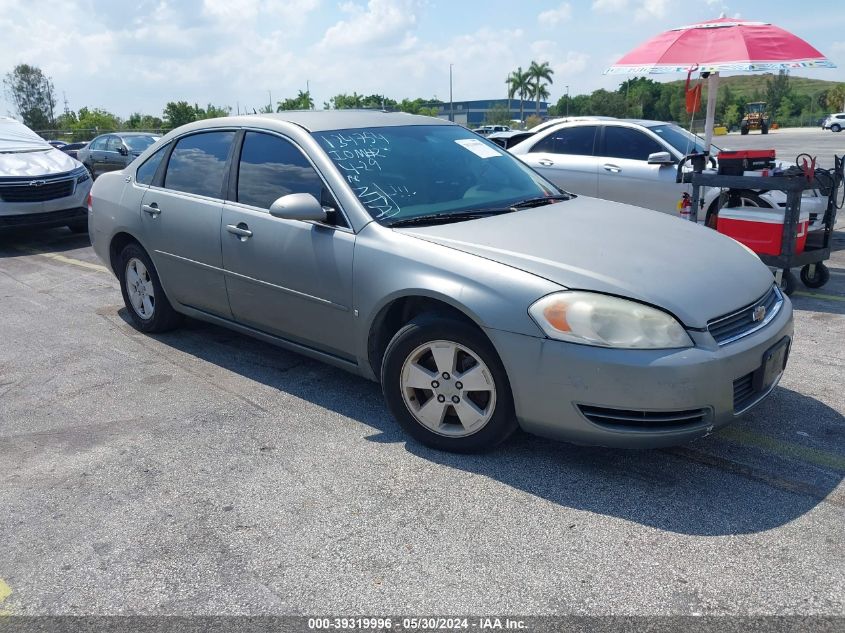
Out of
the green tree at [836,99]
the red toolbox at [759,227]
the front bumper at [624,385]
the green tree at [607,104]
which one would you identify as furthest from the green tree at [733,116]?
the front bumper at [624,385]

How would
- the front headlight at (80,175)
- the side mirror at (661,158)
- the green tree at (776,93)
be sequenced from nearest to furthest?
the side mirror at (661,158), the front headlight at (80,175), the green tree at (776,93)

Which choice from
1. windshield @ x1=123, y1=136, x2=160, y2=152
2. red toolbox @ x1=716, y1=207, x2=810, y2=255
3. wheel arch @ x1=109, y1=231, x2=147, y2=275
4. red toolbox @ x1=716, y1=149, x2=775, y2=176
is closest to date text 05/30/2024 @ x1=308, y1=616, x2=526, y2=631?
wheel arch @ x1=109, y1=231, x2=147, y2=275

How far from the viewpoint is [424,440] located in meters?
3.57

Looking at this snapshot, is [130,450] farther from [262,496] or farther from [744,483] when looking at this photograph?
[744,483]

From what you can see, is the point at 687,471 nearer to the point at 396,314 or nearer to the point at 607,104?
the point at 396,314

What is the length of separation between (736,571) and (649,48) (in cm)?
641

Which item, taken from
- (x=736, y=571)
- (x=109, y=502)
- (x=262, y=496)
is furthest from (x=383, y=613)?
(x=109, y=502)

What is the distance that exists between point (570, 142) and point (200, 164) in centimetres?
554

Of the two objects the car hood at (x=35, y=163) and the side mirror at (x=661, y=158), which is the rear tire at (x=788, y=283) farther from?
the car hood at (x=35, y=163)

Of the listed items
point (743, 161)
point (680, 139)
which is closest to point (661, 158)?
point (680, 139)

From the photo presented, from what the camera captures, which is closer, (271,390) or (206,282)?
(271,390)

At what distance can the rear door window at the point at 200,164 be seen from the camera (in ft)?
15.4

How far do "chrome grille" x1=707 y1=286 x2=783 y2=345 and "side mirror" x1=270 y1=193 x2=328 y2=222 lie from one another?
1983mm

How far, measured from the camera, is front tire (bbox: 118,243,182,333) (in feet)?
17.6
